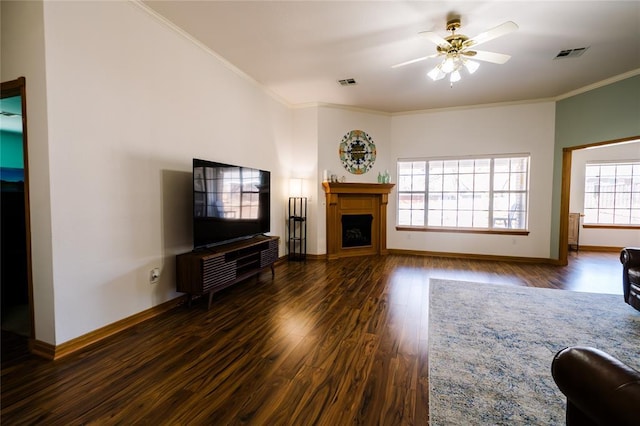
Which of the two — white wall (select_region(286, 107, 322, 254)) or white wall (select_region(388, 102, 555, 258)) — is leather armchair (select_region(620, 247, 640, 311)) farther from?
white wall (select_region(286, 107, 322, 254))

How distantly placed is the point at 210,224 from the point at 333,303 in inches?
67.0

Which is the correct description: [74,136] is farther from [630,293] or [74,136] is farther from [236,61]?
[630,293]

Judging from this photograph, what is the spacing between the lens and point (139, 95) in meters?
2.69

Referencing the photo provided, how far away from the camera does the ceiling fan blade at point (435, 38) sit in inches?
Answer: 103

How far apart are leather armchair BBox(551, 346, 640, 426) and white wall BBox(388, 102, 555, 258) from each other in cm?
508

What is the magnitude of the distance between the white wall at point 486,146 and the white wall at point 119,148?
13.6 feet

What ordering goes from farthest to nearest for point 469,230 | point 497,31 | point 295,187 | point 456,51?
1. point 469,230
2. point 295,187
3. point 456,51
4. point 497,31

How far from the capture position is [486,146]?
18.3 ft

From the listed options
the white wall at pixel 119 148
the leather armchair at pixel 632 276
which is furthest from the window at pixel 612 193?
the white wall at pixel 119 148

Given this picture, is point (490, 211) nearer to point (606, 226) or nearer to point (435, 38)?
point (606, 226)

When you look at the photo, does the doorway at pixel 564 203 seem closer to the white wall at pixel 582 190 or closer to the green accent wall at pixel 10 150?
the white wall at pixel 582 190

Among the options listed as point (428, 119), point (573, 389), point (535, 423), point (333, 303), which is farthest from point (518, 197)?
point (573, 389)

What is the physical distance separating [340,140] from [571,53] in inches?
142

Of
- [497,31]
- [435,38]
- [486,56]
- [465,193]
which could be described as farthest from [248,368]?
[465,193]
